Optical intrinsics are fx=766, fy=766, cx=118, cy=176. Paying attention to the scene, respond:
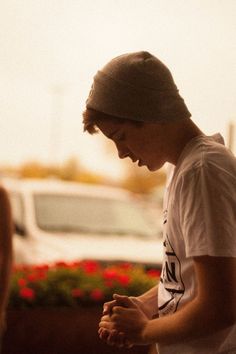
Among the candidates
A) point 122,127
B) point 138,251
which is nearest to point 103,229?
point 138,251

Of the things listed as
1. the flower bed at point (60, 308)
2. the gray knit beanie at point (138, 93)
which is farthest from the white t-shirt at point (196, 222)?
the flower bed at point (60, 308)

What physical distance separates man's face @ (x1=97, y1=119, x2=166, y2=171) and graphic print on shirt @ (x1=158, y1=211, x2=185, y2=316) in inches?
5.9

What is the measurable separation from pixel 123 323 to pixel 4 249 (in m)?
1.51

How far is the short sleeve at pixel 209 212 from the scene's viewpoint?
1664 mm

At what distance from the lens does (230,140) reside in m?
3.33

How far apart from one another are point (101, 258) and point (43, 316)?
1.92 m

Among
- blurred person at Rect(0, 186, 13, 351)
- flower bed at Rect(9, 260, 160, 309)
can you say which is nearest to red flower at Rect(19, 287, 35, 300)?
flower bed at Rect(9, 260, 160, 309)

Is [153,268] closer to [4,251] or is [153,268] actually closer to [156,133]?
[4,251]

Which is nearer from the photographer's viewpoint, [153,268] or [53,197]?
[153,268]

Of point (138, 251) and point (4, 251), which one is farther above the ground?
point (4, 251)

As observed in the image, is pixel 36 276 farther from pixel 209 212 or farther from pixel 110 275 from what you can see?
pixel 209 212

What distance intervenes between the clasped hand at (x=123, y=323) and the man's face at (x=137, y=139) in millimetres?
344

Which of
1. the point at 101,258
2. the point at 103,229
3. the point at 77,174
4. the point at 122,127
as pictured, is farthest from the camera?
the point at 77,174

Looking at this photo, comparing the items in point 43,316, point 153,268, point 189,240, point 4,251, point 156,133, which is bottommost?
point 153,268
